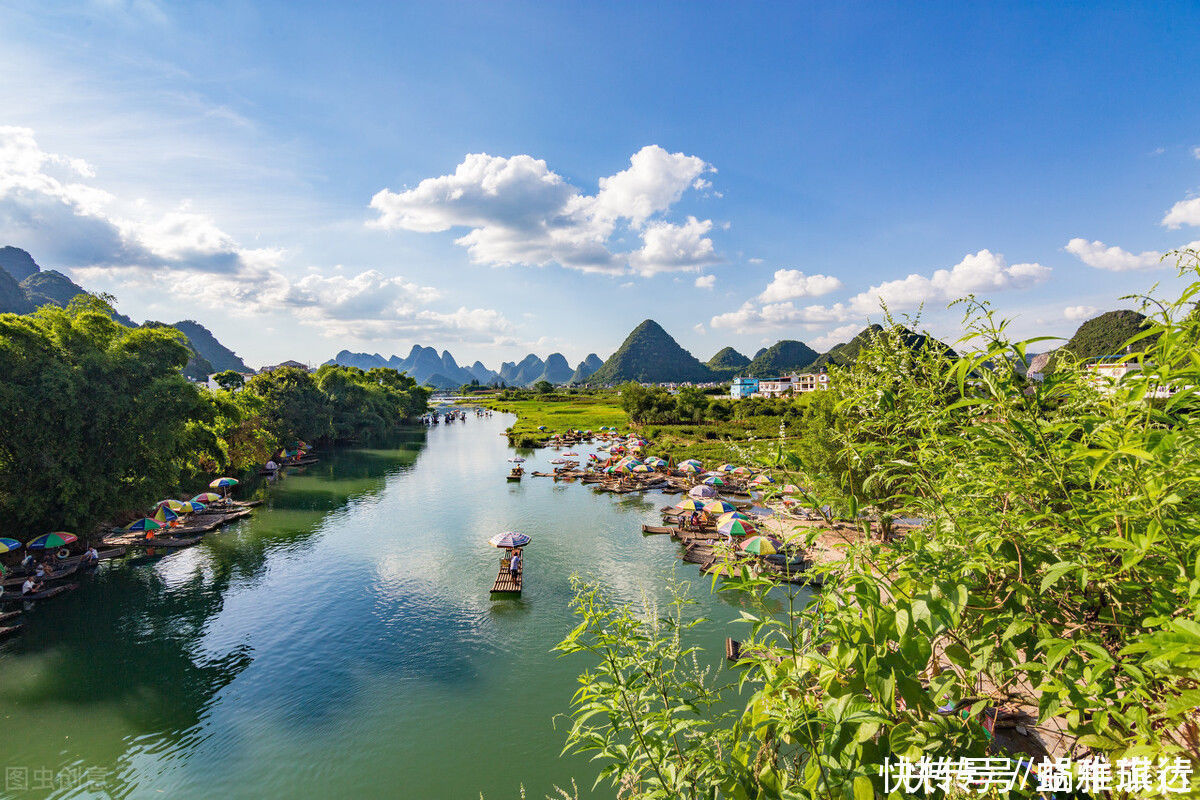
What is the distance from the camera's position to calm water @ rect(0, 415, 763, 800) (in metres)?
11.6

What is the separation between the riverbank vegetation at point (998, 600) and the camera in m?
1.98

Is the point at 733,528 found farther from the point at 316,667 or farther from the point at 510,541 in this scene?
the point at 316,667

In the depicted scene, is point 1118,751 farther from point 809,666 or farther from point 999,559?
point 809,666

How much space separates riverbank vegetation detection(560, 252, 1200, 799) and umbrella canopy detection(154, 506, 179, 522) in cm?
3326

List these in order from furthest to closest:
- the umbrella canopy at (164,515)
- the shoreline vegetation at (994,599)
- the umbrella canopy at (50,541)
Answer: the umbrella canopy at (164,515), the umbrella canopy at (50,541), the shoreline vegetation at (994,599)

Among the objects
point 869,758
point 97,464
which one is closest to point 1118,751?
point 869,758

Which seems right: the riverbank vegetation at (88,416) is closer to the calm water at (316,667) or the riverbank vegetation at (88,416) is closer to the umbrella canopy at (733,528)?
the calm water at (316,667)

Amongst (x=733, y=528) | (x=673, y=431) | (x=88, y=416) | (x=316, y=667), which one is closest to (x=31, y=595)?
(x=88, y=416)

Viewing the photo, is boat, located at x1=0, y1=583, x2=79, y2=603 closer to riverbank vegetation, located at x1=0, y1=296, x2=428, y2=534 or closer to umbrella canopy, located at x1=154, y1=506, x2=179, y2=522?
riverbank vegetation, located at x1=0, y1=296, x2=428, y2=534

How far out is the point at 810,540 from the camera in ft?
8.28

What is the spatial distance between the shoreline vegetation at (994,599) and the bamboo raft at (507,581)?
18.7m

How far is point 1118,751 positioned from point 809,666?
1.28 metres

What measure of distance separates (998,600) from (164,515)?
35333 millimetres

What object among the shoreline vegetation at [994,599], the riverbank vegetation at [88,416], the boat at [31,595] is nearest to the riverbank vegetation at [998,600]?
the shoreline vegetation at [994,599]
